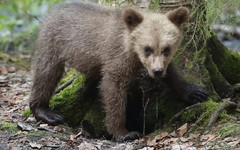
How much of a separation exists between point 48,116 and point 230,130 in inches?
136

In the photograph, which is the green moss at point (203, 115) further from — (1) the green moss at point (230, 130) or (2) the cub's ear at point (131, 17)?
(2) the cub's ear at point (131, 17)

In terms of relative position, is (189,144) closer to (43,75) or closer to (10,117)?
(43,75)

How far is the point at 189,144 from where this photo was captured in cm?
530

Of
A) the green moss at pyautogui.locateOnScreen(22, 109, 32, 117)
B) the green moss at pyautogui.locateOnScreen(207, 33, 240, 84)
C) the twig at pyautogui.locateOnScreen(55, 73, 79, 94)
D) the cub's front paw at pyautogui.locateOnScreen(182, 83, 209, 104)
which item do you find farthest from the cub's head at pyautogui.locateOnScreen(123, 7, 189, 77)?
the green moss at pyautogui.locateOnScreen(22, 109, 32, 117)

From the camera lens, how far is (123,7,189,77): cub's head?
19.3 feet

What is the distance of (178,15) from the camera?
6082 millimetres

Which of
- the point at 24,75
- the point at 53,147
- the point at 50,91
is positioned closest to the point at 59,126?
the point at 50,91

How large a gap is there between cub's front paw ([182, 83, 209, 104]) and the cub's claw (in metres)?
2.35

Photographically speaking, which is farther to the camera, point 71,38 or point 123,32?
point 71,38

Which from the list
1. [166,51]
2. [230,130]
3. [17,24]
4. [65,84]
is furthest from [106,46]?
[17,24]

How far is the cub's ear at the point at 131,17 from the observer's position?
6055mm

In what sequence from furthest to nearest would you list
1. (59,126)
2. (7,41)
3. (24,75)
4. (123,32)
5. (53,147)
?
(7,41) → (24,75) → (59,126) → (123,32) → (53,147)

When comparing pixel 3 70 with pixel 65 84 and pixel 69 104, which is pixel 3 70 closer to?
pixel 65 84

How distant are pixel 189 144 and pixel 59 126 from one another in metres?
2.68
